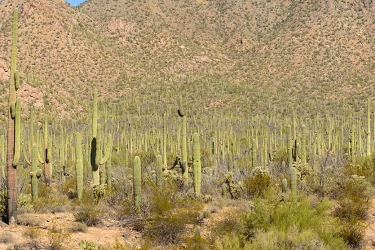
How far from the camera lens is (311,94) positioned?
5472 centimetres

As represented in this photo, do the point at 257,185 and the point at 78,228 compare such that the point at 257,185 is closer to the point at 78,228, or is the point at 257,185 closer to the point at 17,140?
the point at 78,228

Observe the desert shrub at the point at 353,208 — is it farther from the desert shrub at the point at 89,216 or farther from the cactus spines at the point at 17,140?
the cactus spines at the point at 17,140

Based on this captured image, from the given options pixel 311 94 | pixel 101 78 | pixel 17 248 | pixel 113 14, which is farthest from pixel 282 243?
pixel 113 14

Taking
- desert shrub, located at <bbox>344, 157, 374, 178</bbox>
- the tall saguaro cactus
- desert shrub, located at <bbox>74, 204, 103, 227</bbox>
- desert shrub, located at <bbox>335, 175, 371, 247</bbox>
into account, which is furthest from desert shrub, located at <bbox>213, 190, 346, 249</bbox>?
desert shrub, located at <bbox>344, 157, 374, 178</bbox>

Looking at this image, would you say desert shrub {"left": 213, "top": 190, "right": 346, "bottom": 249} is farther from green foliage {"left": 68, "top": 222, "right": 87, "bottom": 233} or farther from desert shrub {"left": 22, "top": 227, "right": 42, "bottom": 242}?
desert shrub {"left": 22, "top": 227, "right": 42, "bottom": 242}

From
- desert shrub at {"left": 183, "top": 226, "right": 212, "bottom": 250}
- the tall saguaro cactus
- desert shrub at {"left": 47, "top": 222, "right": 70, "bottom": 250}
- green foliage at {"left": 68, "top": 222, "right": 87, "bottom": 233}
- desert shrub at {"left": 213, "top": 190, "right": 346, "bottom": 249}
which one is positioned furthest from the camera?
green foliage at {"left": 68, "top": 222, "right": 87, "bottom": 233}

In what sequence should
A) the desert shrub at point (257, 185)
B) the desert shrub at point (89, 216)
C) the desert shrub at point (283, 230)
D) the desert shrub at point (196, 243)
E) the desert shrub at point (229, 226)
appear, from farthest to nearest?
1. the desert shrub at point (257, 185)
2. the desert shrub at point (89, 216)
3. the desert shrub at point (229, 226)
4. the desert shrub at point (196, 243)
5. the desert shrub at point (283, 230)

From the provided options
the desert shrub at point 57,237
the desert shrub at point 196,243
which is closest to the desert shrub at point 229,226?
the desert shrub at point 196,243

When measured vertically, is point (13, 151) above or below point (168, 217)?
above

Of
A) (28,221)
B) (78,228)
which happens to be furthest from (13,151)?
(78,228)

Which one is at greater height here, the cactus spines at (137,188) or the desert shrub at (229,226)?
the cactus spines at (137,188)

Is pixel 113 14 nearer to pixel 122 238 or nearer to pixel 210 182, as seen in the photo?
pixel 210 182

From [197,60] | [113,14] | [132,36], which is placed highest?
[113,14]

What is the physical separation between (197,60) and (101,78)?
17.4 metres
